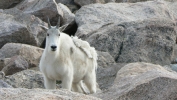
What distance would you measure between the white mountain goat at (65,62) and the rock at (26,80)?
79 centimetres

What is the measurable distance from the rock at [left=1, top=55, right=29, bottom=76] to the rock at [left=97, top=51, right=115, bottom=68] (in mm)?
2053

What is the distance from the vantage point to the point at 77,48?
14.1 m

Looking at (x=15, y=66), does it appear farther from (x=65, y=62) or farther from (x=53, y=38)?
(x=53, y=38)

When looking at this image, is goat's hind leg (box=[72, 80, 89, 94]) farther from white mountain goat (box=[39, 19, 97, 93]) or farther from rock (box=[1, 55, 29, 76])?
rock (box=[1, 55, 29, 76])

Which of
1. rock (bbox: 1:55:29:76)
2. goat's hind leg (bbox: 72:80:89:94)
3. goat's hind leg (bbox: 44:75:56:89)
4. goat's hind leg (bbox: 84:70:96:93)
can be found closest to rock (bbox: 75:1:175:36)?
rock (bbox: 1:55:29:76)

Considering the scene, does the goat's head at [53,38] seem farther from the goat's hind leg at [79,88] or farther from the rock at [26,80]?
the goat's hind leg at [79,88]

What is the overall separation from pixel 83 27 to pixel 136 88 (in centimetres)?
1153

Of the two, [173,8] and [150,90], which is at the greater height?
[150,90]

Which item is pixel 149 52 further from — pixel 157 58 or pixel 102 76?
pixel 102 76

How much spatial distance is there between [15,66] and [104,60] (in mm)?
2539

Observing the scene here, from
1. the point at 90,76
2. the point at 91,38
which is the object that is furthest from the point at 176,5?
the point at 90,76

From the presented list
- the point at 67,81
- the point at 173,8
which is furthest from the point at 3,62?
the point at 173,8

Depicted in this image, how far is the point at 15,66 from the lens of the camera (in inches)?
645

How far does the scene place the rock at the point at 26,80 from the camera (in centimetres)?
1398
